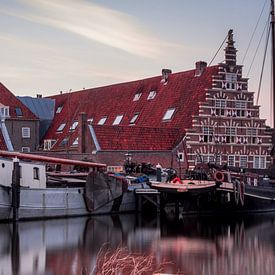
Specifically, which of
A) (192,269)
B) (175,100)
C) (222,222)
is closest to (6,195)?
(222,222)

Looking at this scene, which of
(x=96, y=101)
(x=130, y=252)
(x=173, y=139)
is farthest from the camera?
(x=96, y=101)

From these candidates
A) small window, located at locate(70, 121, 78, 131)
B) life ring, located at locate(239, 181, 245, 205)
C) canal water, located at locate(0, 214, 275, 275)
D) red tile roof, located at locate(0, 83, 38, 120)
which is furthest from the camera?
red tile roof, located at locate(0, 83, 38, 120)

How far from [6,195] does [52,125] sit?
32989 millimetres

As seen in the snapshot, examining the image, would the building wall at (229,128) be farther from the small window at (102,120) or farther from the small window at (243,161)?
the small window at (102,120)

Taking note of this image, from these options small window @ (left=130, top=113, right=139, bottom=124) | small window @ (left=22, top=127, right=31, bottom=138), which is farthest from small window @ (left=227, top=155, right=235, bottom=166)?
small window @ (left=22, top=127, right=31, bottom=138)

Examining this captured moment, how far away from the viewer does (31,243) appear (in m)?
31.6

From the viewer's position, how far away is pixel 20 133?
6700 centimetres

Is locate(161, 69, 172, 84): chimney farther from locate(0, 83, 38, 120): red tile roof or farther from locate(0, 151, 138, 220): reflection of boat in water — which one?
locate(0, 151, 138, 220): reflection of boat in water

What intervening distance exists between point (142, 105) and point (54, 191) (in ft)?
82.2

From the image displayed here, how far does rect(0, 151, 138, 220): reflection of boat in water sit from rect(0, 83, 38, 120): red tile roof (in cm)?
1977

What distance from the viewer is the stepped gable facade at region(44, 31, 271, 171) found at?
5806 cm

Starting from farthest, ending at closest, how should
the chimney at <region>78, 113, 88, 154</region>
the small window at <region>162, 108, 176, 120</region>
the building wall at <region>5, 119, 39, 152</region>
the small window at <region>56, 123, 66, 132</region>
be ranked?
the small window at <region>56, 123, 66, 132</region>, the building wall at <region>5, 119, 39, 152</region>, the small window at <region>162, 108, 176, 120</region>, the chimney at <region>78, 113, 88, 154</region>

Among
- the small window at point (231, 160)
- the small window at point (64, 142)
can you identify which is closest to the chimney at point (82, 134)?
the small window at point (64, 142)

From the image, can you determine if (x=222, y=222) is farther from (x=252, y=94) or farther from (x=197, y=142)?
(x=252, y=94)
